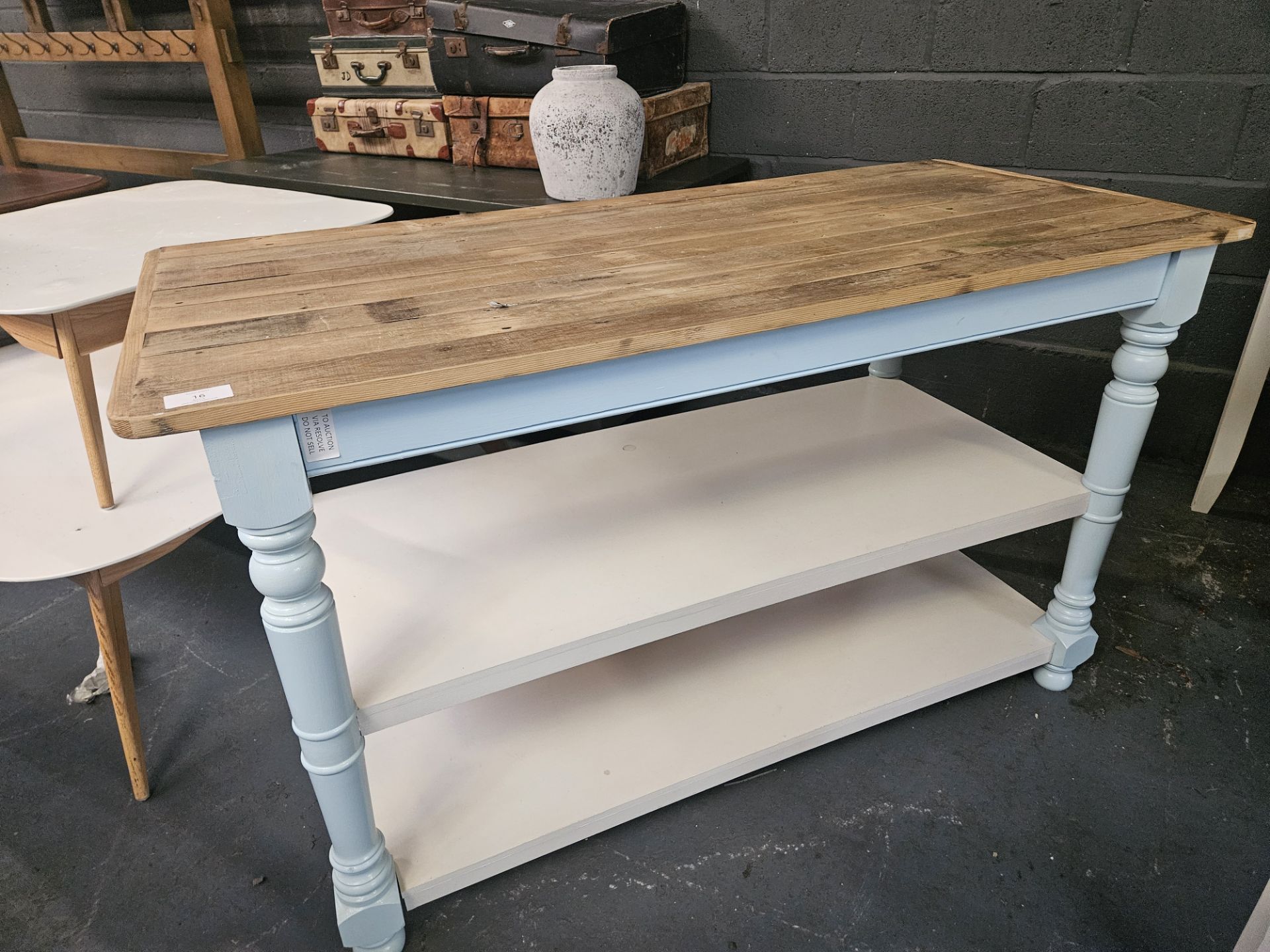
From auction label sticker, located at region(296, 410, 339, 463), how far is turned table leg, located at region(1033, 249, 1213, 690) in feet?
3.27

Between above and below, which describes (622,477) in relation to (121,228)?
below

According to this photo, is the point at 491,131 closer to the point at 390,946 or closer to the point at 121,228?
the point at 121,228

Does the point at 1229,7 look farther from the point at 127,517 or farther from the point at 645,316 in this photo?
the point at 127,517

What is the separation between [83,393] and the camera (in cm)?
113

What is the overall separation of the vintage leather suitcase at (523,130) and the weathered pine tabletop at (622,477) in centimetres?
62

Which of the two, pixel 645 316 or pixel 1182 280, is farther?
pixel 1182 280

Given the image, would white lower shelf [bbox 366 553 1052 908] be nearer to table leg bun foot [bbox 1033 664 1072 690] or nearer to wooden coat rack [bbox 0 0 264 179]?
table leg bun foot [bbox 1033 664 1072 690]

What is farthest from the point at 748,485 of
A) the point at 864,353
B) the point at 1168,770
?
the point at 1168,770

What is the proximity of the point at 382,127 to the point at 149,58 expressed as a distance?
0.97 m

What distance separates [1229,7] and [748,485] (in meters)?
1.33

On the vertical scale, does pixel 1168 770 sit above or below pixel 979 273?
below

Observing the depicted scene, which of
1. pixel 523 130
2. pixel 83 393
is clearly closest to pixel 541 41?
pixel 523 130

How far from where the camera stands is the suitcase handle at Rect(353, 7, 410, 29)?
2.19 metres

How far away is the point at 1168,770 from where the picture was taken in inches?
49.1
